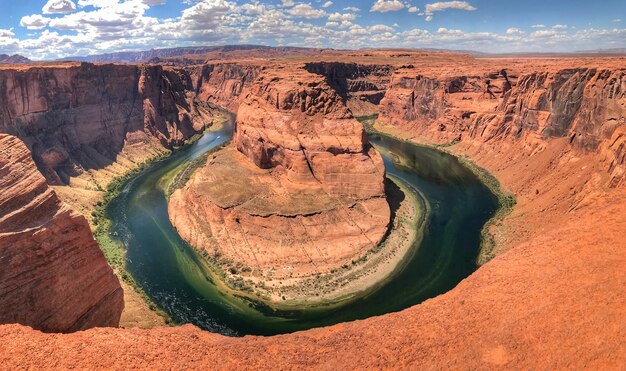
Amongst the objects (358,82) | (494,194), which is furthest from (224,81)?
(494,194)

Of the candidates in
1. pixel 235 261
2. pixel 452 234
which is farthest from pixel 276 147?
pixel 452 234

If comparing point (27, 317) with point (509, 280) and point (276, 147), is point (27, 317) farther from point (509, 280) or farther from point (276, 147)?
point (276, 147)

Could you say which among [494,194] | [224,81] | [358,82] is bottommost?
[494,194]

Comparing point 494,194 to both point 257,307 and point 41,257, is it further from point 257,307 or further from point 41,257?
point 41,257

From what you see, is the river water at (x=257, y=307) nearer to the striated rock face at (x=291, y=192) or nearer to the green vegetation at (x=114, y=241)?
the green vegetation at (x=114, y=241)

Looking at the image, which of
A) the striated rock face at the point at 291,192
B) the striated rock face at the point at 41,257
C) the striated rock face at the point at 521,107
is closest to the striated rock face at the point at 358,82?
the striated rock face at the point at 521,107

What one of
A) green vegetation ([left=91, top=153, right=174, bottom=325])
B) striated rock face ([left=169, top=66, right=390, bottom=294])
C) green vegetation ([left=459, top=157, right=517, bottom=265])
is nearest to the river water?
green vegetation ([left=91, top=153, right=174, bottom=325])

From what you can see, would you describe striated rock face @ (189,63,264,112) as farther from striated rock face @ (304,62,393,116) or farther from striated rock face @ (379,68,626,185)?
striated rock face @ (379,68,626,185)

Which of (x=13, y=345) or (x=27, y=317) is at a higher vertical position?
(x=13, y=345)
